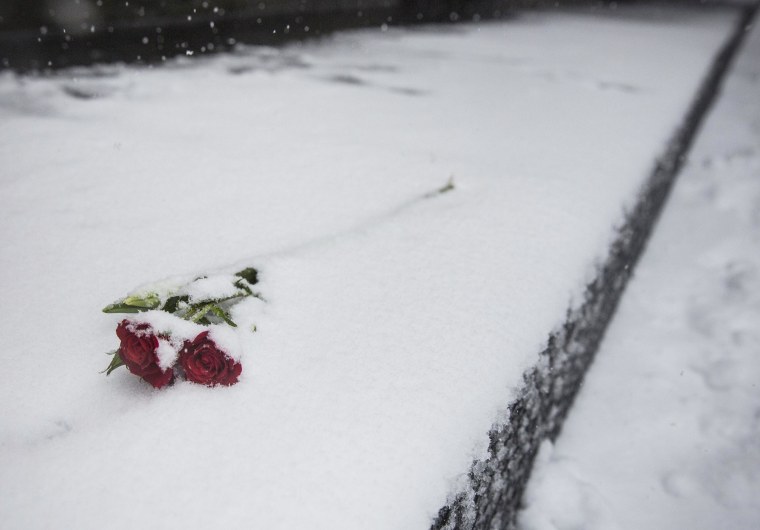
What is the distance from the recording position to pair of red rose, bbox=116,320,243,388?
0.79 meters

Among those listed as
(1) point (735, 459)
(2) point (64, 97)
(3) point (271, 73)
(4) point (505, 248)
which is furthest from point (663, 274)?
(2) point (64, 97)

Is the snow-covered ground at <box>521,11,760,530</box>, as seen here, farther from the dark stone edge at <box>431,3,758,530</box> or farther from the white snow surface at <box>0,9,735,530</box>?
the white snow surface at <box>0,9,735,530</box>

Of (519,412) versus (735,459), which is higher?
(519,412)

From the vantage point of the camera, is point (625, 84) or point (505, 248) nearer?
point (505, 248)

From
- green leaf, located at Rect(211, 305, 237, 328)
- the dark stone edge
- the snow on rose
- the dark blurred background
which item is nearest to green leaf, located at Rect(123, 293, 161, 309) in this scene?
the snow on rose

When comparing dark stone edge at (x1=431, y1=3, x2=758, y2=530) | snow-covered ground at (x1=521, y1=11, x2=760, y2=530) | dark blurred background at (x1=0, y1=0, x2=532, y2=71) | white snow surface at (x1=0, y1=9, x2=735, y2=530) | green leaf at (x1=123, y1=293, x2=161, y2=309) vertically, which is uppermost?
dark blurred background at (x1=0, y1=0, x2=532, y2=71)

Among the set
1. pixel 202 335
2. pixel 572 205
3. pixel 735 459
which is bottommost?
pixel 735 459

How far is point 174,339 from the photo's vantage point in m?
0.84

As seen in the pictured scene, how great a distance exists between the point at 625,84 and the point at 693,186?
0.86 m

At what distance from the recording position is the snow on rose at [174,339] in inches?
31.3

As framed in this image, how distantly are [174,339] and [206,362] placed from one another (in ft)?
0.26

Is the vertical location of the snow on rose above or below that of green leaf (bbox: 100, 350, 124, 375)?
above

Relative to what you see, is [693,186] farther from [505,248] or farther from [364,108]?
[505,248]

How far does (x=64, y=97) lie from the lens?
2.41 meters
